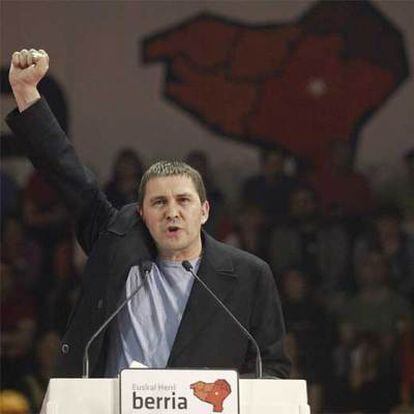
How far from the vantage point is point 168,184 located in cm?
404

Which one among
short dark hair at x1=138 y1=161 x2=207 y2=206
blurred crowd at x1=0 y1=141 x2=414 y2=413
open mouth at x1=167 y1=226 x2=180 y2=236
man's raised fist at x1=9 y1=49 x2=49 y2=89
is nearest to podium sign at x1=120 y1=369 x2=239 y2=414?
open mouth at x1=167 y1=226 x2=180 y2=236

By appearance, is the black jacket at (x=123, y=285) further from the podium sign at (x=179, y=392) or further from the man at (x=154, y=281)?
the podium sign at (x=179, y=392)

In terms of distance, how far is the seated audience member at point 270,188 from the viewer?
918cm

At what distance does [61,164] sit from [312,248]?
5.09 metres

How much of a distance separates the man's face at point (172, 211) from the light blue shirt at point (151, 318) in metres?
0.09

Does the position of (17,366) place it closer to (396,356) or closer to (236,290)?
(396,356)

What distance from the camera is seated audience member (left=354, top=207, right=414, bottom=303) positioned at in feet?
29.8

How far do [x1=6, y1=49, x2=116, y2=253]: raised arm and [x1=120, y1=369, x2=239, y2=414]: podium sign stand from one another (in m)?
0.94

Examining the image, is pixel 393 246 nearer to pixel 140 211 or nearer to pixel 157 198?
pixel 140 211

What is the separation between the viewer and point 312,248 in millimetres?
9086

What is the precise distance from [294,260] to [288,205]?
0.38 m

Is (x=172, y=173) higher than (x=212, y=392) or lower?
higher

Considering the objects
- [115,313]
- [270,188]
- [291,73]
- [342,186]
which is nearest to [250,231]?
[270,188]

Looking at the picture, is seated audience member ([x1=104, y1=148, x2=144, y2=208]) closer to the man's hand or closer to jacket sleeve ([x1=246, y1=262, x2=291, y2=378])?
jacket sleeve ([x1=246, y1=262, x2=291, y2=378])
